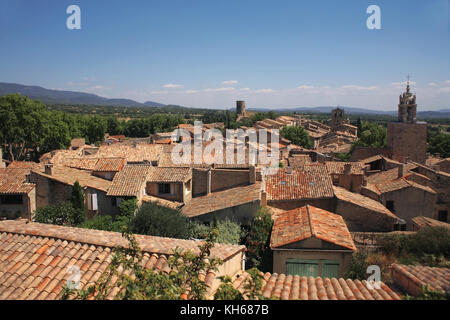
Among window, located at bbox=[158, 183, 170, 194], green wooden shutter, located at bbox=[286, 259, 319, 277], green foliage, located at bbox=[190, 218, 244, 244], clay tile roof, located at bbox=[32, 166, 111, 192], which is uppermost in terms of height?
clay tile roof, located at bbox=[32, 166, 111, 192]

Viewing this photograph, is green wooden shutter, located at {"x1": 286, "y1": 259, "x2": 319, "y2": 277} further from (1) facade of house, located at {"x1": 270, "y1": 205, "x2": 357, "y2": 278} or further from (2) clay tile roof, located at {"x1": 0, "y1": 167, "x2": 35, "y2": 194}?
(2) clay tile roof, located at {"x1": 0, "y1": 167, "x2": 35, "y2": 194}

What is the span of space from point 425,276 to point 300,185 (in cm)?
1252

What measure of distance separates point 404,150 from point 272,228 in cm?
3245

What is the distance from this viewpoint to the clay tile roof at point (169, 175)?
19922 millimetres

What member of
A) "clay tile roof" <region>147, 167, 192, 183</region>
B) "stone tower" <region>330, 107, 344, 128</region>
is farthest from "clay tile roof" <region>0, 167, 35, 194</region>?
"stone tower" <region>330, 107, 344, 128</region>

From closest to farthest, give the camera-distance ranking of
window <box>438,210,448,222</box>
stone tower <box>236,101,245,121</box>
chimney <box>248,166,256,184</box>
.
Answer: chimney <box>248,166,256,184</box>
window <box>438,210,448,222</box>
stone tower <box>236,101,245,121</box>

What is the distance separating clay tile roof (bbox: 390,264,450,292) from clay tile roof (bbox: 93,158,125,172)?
17481 mm

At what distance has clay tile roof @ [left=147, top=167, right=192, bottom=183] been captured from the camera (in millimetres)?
19922

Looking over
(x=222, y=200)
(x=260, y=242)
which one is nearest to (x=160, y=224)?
(x=222, y=200)

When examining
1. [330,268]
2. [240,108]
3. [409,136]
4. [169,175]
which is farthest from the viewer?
[240,108]

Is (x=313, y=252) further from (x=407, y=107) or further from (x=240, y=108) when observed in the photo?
(x=240, y=108)

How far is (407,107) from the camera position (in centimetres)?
4178

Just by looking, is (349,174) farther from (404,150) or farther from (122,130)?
(122,130)
